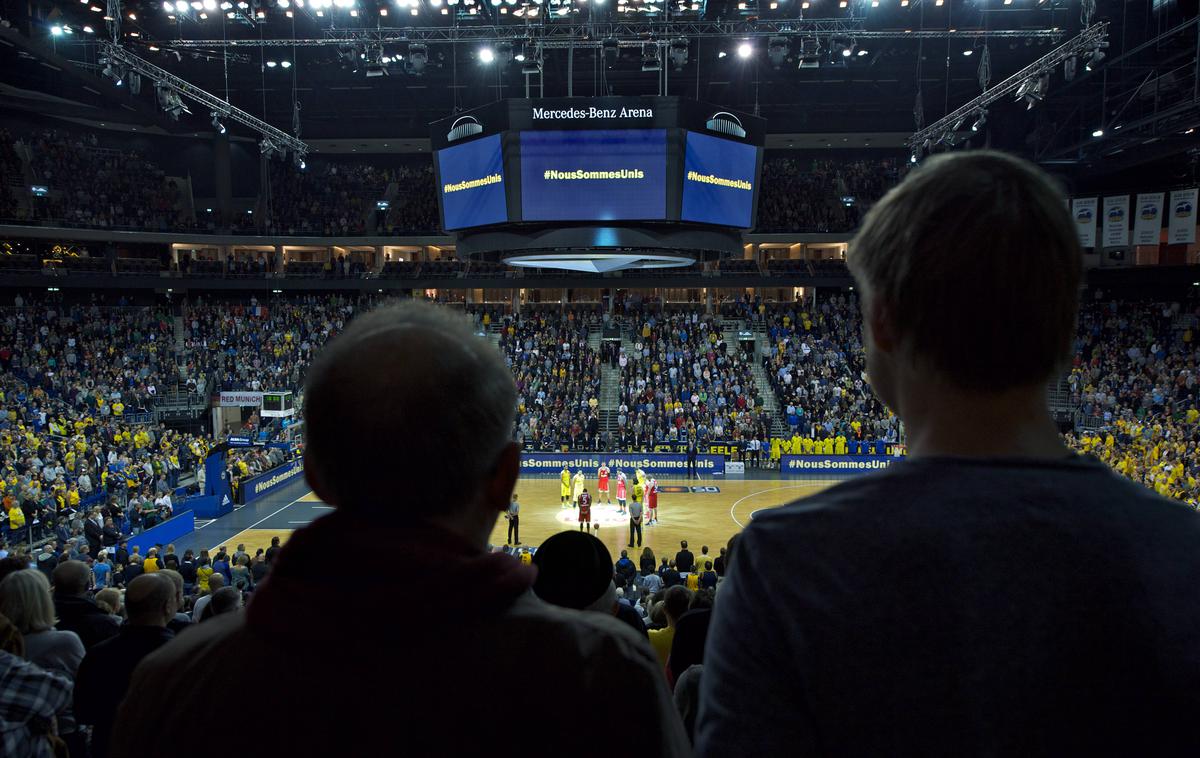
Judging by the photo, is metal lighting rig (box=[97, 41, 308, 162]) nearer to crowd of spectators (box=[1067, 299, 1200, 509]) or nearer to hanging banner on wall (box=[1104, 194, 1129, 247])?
crowd of spectators (box=[1067, 299, 1200, 509])

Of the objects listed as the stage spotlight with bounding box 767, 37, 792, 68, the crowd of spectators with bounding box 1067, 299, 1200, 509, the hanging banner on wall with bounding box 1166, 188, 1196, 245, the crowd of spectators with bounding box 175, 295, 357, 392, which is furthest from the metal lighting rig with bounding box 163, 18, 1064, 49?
the crowd of spectators with bounding box 175, 295, 357, 392

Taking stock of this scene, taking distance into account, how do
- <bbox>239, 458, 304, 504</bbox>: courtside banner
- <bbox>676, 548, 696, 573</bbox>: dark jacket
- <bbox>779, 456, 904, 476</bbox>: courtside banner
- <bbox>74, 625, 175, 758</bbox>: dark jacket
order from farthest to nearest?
<bbox>779, 456, 904, 476</bbox>: courtside banner, <bbox>239, 458, 304, 504</bbox>: courtside banner, <bbox>676, 548, 696, 573</bbox>: dark jacket, <bbox>74, 625, 175, 758</bbox>: dark jacket

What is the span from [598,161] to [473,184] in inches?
116

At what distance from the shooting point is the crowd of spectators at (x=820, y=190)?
41375 millimetres

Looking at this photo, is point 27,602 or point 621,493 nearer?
point 27,602

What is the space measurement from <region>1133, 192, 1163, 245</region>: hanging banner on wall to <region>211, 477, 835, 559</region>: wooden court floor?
13606 millimetres

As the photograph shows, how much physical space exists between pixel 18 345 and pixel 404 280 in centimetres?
1646

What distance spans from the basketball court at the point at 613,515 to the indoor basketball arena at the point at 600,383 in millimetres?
212

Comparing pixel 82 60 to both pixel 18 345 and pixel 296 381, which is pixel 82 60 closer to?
pixel 18 345

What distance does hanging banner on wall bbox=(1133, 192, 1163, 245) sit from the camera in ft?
85.4

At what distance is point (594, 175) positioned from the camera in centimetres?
1697

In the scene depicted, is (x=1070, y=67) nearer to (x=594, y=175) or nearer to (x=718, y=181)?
(x=718, y=181)

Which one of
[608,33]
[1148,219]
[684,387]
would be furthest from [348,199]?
[1148,219]

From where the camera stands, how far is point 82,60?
102ft
